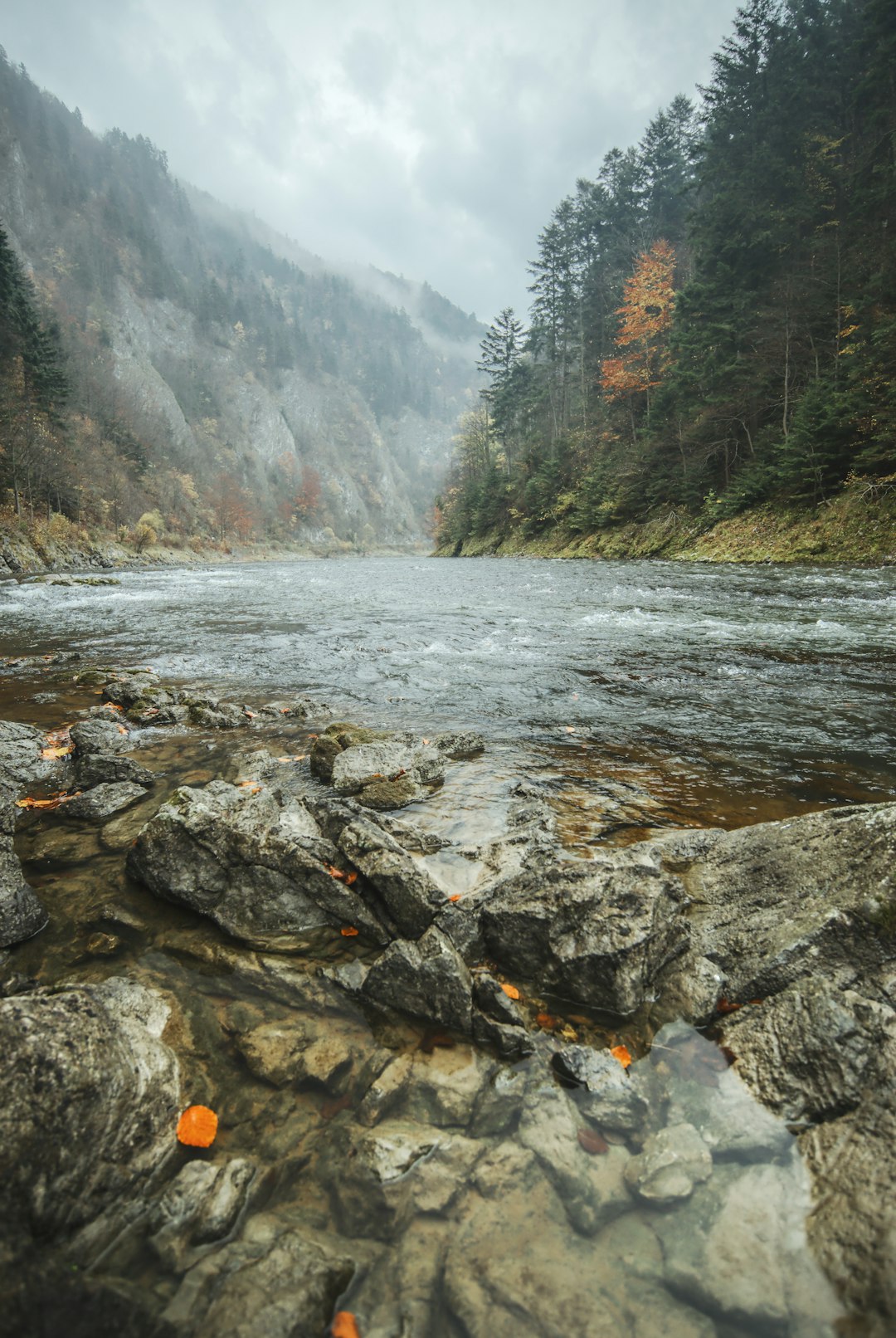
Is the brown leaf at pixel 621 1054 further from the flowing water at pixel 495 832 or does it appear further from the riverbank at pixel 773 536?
the riverbank at pixel 773 536

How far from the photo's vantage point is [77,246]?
8831 centimetres

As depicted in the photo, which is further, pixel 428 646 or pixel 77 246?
pixel 77 246

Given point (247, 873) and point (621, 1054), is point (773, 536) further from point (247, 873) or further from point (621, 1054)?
point (247, 873)

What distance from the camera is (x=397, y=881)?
311 centimetres

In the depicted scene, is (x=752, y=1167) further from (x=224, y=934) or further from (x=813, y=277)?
(x=813, y=277)

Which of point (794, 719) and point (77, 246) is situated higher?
point (77, 246)

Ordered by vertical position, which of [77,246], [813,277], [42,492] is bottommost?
[42,492]

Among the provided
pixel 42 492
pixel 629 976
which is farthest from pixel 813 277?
pixel 42 492

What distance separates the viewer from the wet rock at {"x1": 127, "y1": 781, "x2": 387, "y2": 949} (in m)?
3.18

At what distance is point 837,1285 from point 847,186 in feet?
117

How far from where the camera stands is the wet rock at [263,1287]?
1.49 metres

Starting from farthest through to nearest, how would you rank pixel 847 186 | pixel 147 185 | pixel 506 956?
pixel 147 185, pixel 847 186, pixel 506 956

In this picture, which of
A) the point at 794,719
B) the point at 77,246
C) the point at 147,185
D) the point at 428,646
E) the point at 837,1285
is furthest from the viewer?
the point at 147,185

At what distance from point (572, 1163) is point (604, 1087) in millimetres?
337
